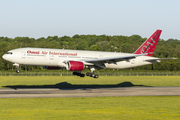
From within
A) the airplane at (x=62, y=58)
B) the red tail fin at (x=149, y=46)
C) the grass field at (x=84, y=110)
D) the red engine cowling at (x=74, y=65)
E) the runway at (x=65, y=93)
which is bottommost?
the grass field at (x=84, y=110)

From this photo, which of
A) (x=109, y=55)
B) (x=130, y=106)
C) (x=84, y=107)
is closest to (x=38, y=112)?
(x=84, y=107)

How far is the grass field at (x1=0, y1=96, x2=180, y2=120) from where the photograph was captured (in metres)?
29.3

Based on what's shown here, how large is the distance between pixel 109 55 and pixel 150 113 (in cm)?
2879

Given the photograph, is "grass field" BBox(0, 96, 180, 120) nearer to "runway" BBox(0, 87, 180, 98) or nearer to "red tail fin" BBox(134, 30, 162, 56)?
"runway" BBox(0, 87, 180, 98)

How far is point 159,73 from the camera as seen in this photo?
122 m

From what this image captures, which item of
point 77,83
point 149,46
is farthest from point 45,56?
point 149,46

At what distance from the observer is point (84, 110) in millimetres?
32875

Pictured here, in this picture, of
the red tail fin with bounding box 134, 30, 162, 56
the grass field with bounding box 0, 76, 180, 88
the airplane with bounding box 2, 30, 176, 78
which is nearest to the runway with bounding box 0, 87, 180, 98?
the airplane with bounding box 2, 30, 176, 78

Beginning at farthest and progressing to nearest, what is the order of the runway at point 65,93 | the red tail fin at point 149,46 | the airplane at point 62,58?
1. the red tail fin at point 149,46
2. the airplane at point 62,58
3. the runway at point 65,93

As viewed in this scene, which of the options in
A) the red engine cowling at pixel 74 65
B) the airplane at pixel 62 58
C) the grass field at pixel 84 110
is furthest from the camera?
the airplane at pixel 62 58

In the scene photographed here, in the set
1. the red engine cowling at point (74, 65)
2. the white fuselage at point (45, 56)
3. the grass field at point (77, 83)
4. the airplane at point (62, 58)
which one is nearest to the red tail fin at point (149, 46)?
the airplane at point (62, 58)

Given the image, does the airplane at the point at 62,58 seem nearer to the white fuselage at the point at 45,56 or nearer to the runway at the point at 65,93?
the white fuselage at the point at 45,56

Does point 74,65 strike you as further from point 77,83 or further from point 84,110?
point 77,83

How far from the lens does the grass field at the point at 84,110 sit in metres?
29.3
